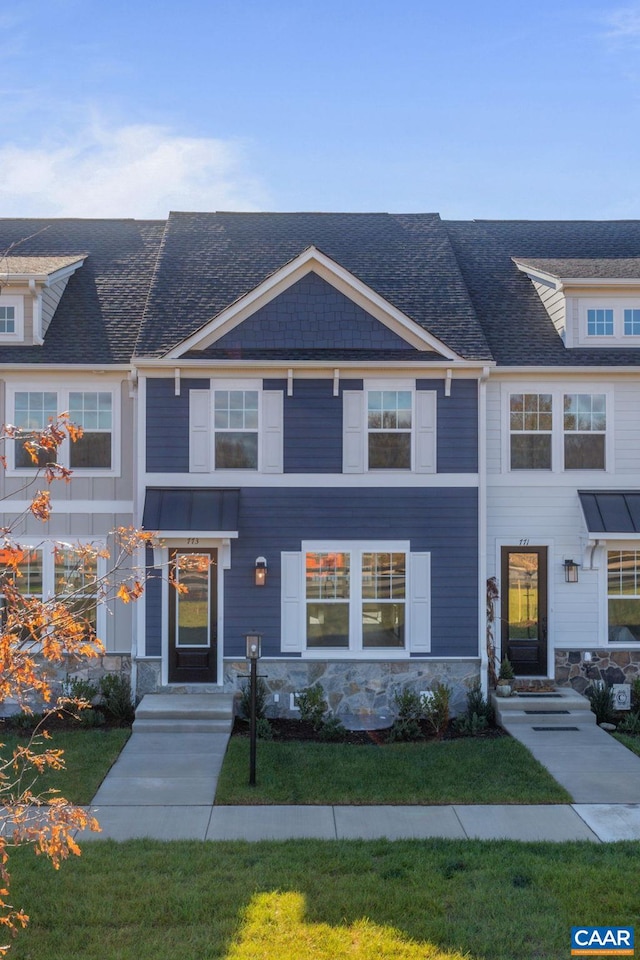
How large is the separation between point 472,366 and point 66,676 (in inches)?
323

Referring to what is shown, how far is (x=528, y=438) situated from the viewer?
44.5 feet

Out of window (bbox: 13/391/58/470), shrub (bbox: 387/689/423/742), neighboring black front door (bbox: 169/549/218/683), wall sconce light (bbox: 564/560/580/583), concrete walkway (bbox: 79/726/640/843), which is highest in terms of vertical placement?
window (bbox: 13/391/58/470)

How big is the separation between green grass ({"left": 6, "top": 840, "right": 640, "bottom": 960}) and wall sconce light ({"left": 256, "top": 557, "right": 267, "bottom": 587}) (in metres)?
5.27

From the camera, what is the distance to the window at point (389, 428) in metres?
13.0

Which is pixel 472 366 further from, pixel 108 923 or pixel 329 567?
pixel 108 923

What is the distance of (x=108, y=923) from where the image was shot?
6.18 m

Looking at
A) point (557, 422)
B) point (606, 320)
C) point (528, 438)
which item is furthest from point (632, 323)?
point (528, 438)

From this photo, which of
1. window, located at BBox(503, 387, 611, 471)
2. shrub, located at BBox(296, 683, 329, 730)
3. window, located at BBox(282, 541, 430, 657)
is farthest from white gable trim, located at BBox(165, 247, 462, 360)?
shrub, located at BBox(296, 683, 329, 730)

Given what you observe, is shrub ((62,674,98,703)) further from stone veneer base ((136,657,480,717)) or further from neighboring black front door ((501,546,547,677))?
neighboring black front door ((501,546,547,677))

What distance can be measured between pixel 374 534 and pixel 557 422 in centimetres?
370

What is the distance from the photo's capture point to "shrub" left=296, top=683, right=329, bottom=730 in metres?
12.1

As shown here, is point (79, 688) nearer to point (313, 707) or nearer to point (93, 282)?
point (313, 707)

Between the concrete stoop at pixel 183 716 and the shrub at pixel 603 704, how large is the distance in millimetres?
5764

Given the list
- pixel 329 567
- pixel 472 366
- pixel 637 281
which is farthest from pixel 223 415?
pixel 637 281
